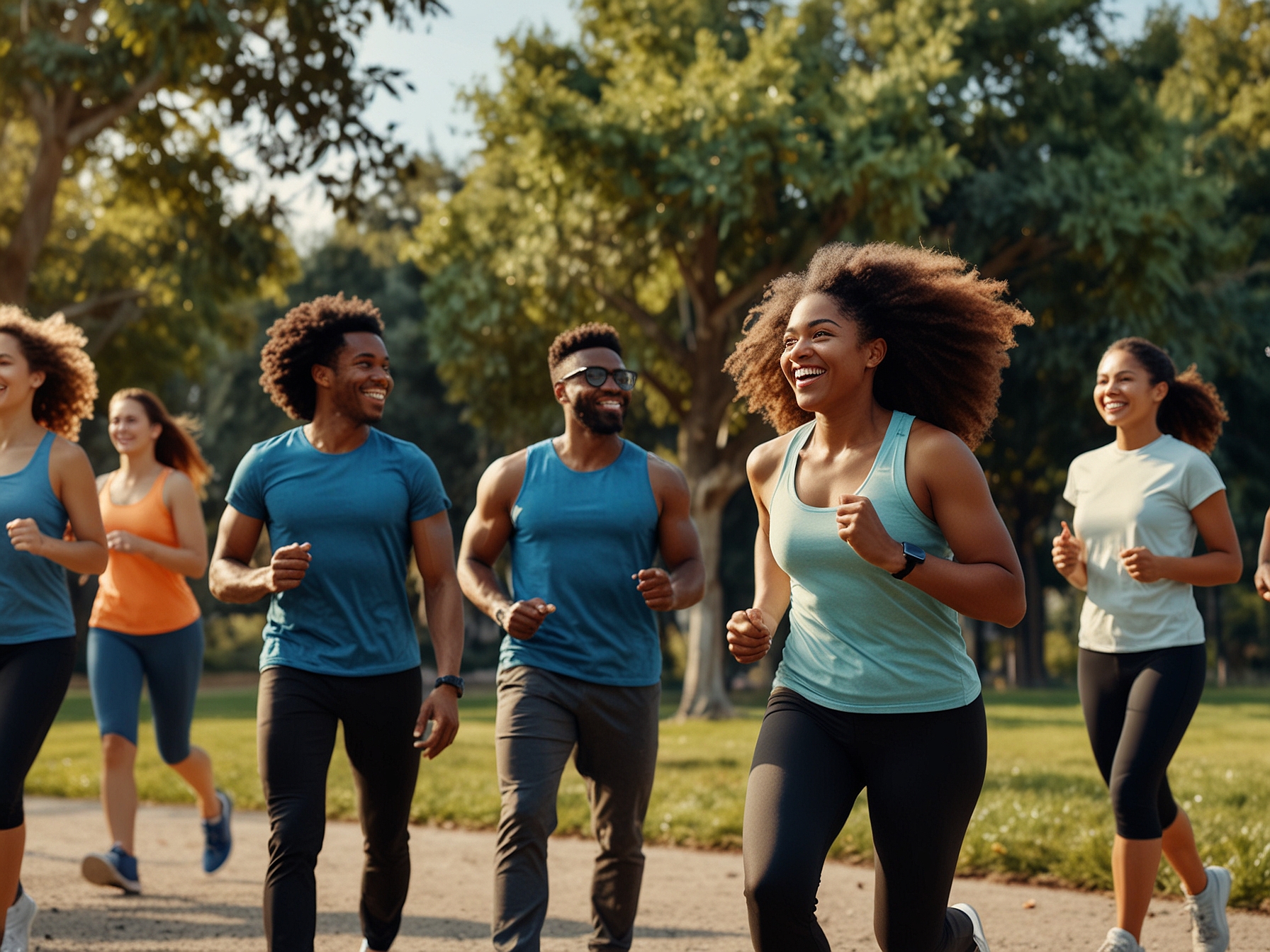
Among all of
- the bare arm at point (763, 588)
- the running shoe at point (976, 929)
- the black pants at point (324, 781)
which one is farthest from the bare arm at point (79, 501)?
the running shoe at point (976, 929)

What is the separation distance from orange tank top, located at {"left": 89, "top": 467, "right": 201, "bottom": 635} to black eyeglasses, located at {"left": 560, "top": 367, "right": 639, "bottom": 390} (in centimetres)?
295

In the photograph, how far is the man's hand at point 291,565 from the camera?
4512 millimetres

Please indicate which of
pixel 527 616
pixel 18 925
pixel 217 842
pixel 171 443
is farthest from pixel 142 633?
pixel 527 616

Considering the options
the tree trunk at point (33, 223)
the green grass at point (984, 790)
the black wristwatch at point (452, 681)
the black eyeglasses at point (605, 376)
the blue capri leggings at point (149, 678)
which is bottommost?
the green grass at point (984, 790)

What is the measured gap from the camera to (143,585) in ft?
23.8

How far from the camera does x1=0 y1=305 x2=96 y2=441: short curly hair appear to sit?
5.63 m

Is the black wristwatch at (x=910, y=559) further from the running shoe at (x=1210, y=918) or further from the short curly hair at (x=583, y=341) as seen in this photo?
the running shoe at (x=1210, y=918)

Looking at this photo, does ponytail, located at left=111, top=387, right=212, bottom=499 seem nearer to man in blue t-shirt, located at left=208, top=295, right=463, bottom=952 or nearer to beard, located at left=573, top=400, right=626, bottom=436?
man in blue t-shirt, located at left=208, top=295, right=463, bottom=952

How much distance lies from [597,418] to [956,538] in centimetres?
204

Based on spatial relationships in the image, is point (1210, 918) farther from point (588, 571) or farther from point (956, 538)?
point (956, 538)

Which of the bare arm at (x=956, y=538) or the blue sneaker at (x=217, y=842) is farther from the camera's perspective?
the blue sneaker at (x=217, y=842)

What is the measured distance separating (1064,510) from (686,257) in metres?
19.7

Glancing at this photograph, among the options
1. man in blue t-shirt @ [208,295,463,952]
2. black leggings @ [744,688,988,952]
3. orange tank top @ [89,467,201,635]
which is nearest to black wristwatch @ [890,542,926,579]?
black leggings @ [744,688,988,952]

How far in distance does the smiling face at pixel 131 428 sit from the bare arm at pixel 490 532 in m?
2.81
